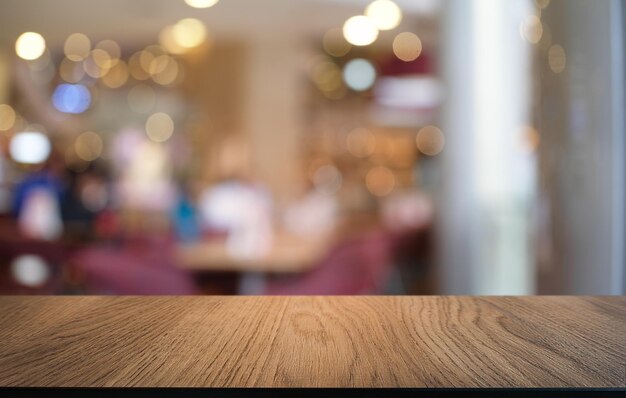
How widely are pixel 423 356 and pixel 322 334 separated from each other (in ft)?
0.43

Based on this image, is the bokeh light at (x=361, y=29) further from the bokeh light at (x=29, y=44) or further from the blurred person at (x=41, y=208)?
the bokeh light at (x=29, y=44)

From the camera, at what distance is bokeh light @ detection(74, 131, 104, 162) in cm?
1226

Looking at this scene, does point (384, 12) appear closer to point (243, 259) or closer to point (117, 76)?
point (243, 259)

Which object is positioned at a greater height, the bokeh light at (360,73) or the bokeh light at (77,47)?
the bokeh light at (77,47)

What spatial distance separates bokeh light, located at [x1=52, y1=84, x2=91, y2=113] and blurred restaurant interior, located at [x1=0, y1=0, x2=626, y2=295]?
0.12 feet

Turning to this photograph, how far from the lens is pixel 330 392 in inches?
21.9

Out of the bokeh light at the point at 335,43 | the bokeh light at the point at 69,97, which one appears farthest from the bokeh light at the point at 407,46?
the bokeh light at the point at 69,97

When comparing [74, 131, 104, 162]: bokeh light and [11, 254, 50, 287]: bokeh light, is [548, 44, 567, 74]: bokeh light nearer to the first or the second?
[11, 254, 50, 287]: bokeh light

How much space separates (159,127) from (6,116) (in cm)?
248

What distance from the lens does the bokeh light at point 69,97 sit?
37.9 feet

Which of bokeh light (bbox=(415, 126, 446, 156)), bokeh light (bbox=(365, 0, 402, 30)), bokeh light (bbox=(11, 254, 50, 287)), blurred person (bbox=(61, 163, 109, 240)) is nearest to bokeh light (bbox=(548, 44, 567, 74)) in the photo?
bokeh light (bbox=(11, 254, 50, 287))

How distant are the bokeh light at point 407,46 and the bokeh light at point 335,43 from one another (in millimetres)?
695

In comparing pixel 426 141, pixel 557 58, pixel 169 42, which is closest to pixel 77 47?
pixel 169 42

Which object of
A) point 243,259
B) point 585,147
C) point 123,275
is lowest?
point 243,259
